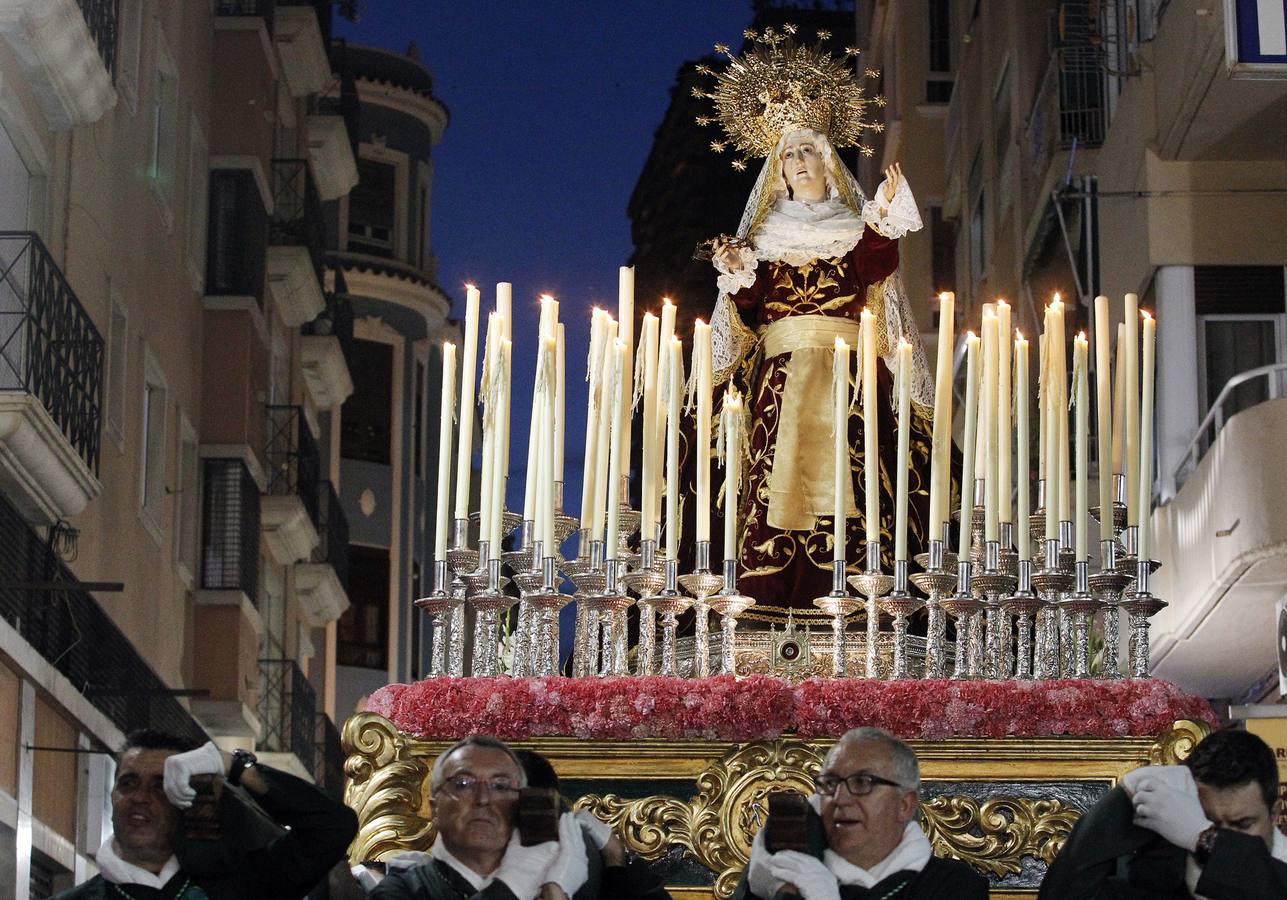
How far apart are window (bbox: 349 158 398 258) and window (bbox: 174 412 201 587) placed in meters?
14.1

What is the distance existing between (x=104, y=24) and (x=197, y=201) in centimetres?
529

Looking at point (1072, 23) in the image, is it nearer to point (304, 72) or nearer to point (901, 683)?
point (304, 72)

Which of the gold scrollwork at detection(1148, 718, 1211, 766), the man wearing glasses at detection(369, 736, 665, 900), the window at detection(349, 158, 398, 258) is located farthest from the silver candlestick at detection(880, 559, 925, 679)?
the window at detection(349, 158, 398, 258)

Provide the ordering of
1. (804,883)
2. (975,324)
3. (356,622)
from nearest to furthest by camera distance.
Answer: (804,883)
(975,324)
(356,622)

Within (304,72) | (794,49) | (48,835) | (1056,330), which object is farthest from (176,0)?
(1056,330)

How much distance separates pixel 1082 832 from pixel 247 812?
73.7 inches

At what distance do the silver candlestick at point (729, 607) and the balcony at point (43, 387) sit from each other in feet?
16.3

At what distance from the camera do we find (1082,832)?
6453mm

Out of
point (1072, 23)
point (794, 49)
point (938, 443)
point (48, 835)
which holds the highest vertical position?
point (1072, 23)

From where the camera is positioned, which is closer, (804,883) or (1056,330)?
(804,883)

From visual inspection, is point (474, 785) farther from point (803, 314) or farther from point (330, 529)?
point (330, 529)

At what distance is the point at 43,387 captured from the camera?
44.3ft

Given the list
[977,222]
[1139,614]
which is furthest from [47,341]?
[977,222]

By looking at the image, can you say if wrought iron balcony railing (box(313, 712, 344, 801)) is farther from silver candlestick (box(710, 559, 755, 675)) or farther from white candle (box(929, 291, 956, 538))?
white candle (box(929, 291, 956, 538))
